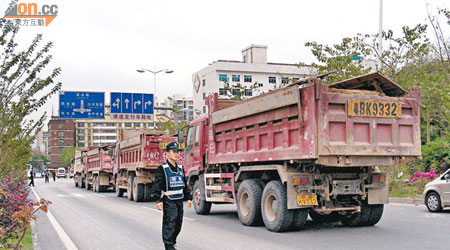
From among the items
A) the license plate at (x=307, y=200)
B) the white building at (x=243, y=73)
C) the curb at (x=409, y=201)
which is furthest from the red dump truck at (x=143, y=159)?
the white building at (x=243, y=73)

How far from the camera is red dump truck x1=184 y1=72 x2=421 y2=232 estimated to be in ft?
31.5

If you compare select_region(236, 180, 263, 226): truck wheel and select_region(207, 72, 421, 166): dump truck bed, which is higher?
select_region(207, 72, 421, 166): dump truck bed

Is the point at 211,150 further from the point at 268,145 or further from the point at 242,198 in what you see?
the point at 268,145

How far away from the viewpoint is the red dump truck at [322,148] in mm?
9609

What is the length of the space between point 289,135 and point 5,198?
543 centimetres

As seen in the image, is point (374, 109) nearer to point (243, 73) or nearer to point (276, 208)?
point (276, 208)

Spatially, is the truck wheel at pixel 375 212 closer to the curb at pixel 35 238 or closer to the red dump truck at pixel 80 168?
the curb at pixel 35 238

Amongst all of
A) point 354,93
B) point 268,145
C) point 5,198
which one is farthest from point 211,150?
point 5,198

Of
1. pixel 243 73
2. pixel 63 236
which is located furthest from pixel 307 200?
pixel 243 73

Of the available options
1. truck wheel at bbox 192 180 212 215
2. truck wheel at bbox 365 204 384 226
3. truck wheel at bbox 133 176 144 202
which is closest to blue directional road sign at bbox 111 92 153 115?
truck wheel at bbox 133 176 144 202

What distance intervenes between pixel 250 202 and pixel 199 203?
3.61m

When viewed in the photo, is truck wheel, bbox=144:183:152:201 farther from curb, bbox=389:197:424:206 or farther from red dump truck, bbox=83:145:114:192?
curb, bbox=389:197:424:206

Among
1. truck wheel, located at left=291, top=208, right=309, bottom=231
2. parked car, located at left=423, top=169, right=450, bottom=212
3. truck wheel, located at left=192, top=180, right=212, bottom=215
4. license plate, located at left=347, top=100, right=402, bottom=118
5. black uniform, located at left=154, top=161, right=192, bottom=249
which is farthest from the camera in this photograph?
truck wheel, located at left=192, top=180, right=212, bottom=215

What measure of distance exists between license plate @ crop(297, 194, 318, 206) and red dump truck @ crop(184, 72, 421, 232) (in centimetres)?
1
